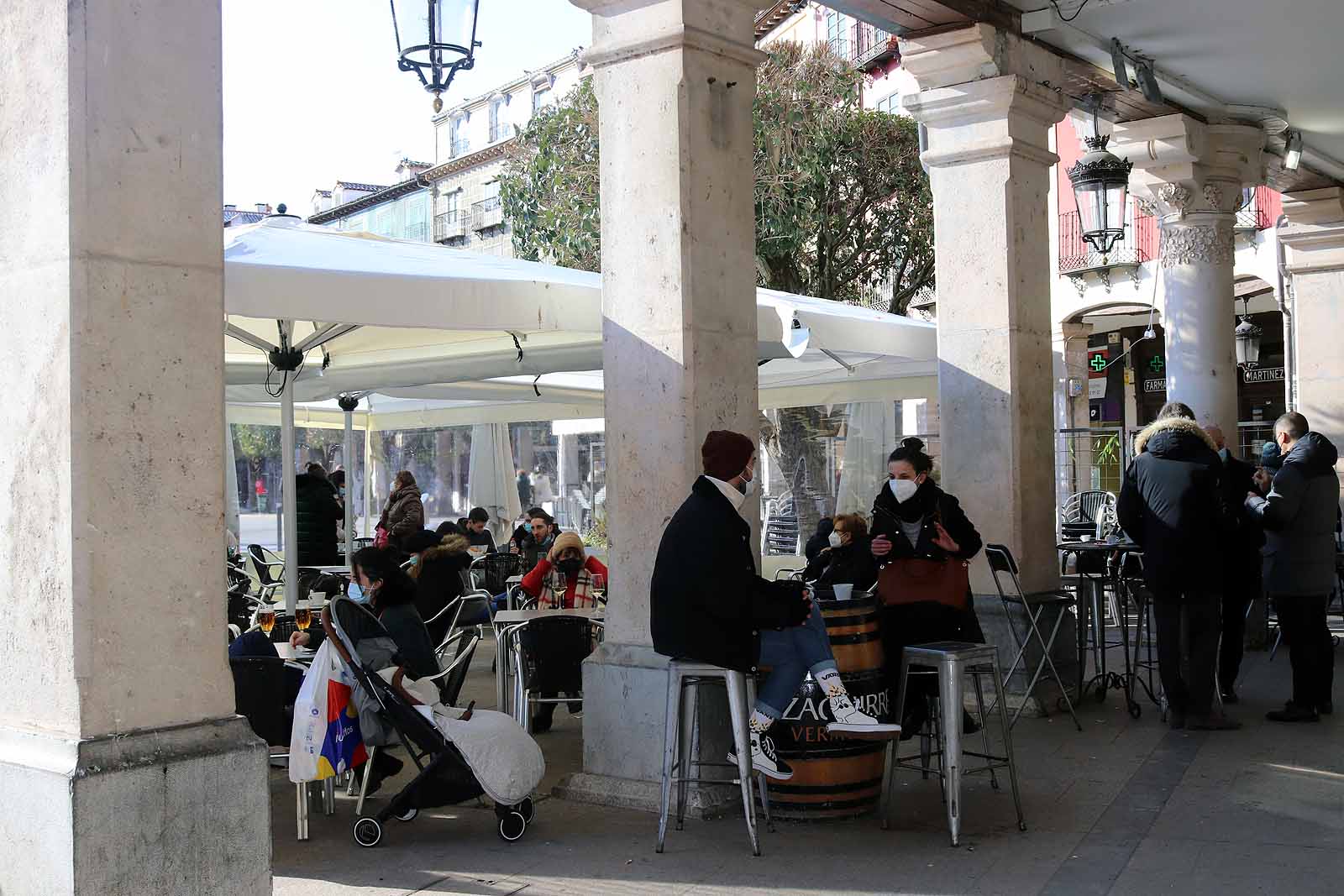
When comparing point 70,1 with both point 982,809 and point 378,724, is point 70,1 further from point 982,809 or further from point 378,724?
point 982,809

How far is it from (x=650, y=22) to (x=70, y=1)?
265 cm

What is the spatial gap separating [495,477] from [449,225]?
3144 cm

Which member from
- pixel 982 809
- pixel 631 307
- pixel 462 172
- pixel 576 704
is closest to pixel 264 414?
pixel 576 704

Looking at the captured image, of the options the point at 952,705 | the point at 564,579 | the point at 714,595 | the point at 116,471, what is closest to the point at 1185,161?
the point at 564,579

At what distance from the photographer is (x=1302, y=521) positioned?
7.26 metres

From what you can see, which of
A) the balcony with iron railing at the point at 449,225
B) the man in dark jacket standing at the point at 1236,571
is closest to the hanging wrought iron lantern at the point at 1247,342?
the man in dark jacket standing at the point at 1236,571

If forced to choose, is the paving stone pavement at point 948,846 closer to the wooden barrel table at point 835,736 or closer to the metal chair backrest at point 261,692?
the wooden barrel table at point 835,736

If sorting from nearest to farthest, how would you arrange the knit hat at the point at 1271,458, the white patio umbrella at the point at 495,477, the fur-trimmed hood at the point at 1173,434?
1. the fur-trimmed hood at the point at 1173,434
2. the knit hat at the point at 1271,458
3. the white patio umbrella at the point at 495,477

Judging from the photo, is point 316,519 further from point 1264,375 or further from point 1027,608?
point 1264,375

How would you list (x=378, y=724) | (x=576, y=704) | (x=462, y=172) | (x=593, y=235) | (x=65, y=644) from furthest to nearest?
(x=462, y=172) → (x=593, y=235) → (x=576, y=704) → (x=378, y=724) → (x=65, y=644)

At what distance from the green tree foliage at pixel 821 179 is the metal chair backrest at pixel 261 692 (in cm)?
1526

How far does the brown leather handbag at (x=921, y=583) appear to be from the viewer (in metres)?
5.70

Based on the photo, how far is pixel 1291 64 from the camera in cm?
861

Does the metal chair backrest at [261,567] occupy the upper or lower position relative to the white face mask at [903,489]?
lower
